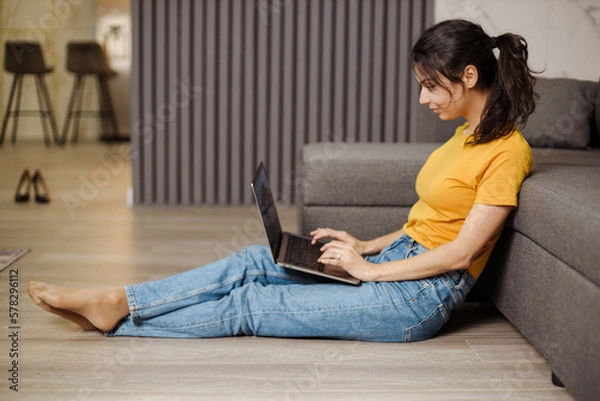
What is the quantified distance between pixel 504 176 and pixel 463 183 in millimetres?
104

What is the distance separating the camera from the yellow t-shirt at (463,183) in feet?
6.00

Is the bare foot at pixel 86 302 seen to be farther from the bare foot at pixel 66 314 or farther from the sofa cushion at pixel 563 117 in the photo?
the sofa cushion at pixel 563 117

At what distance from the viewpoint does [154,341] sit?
78.6 inches

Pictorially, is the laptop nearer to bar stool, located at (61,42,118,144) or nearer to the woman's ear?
the woman's ear

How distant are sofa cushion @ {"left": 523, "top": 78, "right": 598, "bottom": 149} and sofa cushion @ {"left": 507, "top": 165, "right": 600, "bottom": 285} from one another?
1128 millimetres

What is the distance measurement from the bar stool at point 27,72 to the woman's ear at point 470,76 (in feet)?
19.8

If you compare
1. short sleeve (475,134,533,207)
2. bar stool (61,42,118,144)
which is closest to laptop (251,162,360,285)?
short sleeve (475,134,533,207)

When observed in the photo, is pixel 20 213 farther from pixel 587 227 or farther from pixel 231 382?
pixel 587 227

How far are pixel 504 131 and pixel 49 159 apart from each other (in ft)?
16.7

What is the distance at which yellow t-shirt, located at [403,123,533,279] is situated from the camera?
1829 mm

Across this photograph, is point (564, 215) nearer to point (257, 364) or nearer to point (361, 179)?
point (257, 364)

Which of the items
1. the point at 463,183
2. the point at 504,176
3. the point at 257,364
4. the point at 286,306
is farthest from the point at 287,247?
the point at 504,176

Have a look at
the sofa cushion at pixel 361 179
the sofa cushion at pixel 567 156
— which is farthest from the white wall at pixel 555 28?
the sofa cushion at pixel 361 179

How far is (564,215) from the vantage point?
166 cm
